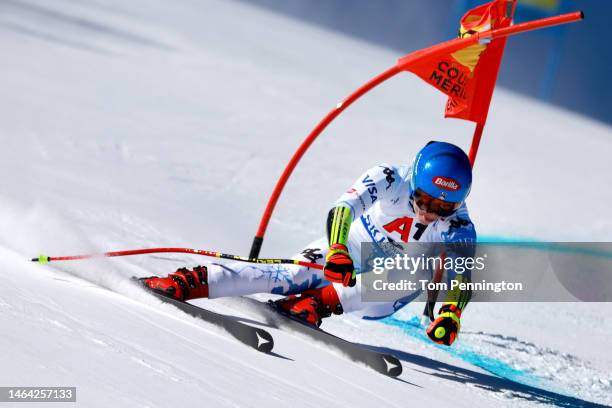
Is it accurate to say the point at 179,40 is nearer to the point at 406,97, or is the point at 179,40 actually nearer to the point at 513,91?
the point at 406,97

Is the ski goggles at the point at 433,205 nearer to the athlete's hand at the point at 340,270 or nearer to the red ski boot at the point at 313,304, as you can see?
the athlete's hand at the point at 340,270

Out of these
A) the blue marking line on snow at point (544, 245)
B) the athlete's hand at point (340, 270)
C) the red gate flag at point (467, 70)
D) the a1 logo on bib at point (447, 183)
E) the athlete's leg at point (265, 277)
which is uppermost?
the red gate flag at point (467, 70)

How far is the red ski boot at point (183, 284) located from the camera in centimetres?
428

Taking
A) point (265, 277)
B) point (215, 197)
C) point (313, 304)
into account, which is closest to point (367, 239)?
point (313, 304)

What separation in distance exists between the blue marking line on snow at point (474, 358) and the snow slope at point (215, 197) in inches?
0.8

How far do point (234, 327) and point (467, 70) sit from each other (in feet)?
6.81

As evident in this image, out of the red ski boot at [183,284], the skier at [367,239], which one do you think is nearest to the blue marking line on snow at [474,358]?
the skier at [367,239]

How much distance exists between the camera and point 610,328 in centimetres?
625

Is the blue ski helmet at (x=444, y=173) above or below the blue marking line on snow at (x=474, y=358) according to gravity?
above

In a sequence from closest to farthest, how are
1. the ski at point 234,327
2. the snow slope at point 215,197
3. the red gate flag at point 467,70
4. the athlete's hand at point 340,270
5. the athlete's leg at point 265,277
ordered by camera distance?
1. the snow slope at point 215,197
2. the ski at point 234,327
3. the athlete's hand at point 340,270
4. the athlete's leg at point 265,277
5. the red gate flag at point 467,70

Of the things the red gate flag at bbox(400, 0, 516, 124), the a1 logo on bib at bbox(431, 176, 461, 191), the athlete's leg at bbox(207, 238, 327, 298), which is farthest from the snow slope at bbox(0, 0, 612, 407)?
the red gate flag at bbox(400, 0, 516, 124)

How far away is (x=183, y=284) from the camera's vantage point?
14.2ft

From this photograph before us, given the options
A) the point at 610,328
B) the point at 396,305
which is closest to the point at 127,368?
the point at 396,305

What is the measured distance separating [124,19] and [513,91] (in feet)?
28.0
